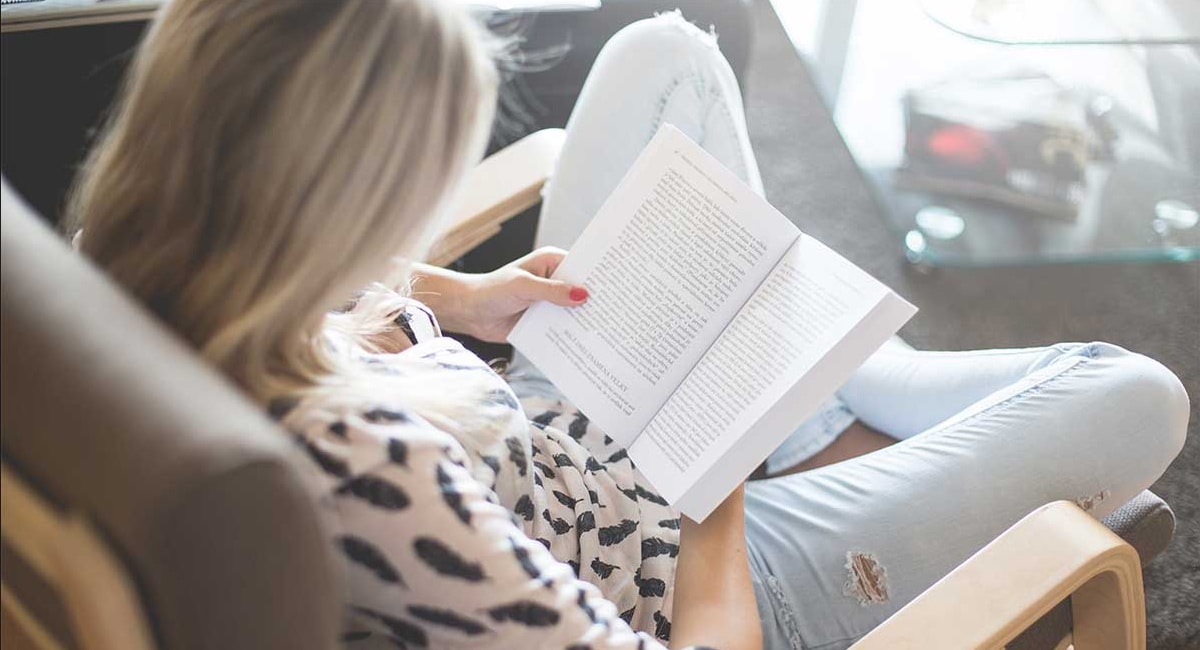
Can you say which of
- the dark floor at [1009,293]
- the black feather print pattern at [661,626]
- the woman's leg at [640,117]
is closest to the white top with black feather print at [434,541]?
the black feather print pattern at [661,626]

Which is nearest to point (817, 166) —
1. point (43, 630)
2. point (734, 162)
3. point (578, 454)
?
point (734, 162)

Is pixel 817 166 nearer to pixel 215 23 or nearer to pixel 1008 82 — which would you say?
pixel 1008 82

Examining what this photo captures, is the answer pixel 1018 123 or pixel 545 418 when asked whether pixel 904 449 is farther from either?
pixel 1018 123

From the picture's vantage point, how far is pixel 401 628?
2.48ft

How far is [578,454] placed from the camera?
3.47 feet

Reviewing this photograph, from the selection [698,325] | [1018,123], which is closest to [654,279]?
[698,325]

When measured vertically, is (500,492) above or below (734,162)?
below

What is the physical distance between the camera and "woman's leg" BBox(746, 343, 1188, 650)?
1.01 metres

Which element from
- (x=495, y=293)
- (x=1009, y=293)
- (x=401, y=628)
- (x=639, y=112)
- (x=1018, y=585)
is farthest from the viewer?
(x=1009, y=293)

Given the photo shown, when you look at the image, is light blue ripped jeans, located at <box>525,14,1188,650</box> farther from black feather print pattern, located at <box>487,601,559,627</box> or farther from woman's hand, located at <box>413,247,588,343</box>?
black feather print pattern, located at <box>487,601,559,627</box>

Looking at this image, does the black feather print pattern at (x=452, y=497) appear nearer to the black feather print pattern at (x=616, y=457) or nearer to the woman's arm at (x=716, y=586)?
the woman's arm at (x=716, y=586)

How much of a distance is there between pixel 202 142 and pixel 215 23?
0.08 meters

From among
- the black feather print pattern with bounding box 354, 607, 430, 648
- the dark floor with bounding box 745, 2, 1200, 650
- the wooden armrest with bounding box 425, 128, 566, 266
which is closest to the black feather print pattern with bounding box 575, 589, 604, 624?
the black feather print pattern with bounding box 354, 607, 430, 648

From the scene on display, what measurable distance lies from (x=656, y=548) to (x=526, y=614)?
0.32 m
